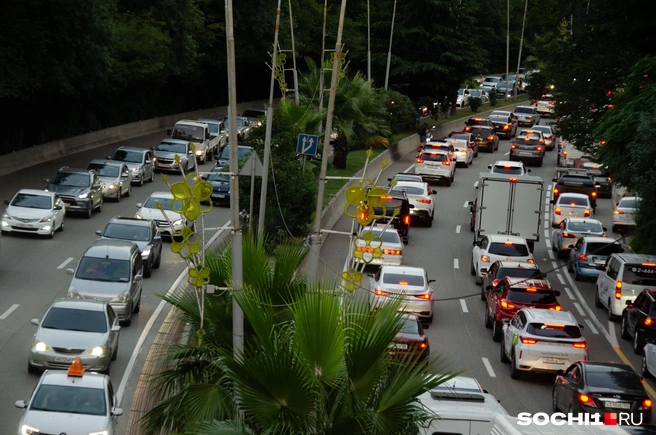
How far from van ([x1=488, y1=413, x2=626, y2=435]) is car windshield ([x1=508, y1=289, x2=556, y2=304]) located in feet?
56.5

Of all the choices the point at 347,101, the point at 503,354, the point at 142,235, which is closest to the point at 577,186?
the point at 347,101

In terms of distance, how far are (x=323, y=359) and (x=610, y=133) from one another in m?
22.7

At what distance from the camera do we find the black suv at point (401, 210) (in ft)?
120

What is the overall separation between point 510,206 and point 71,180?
50.3 feet

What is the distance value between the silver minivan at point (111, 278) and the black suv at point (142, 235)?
9.96 ft

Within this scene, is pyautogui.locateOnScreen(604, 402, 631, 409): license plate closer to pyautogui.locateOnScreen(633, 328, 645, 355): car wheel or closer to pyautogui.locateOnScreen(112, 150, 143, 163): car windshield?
pyautogui.locateOnScreen(633, 328, 645, 355): car wheel

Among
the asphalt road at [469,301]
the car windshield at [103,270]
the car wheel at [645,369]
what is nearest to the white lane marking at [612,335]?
the asphalt road at [469,301]

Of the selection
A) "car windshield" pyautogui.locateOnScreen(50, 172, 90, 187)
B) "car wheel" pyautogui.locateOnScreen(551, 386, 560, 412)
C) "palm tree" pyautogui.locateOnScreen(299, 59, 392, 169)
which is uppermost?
"palm tree" pyautogui.locateOnScreen(299, 59, 392, 169)

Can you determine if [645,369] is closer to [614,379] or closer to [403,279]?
[614,379]

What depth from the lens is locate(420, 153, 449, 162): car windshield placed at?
53.4 metres

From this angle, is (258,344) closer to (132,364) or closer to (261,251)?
(261,251)

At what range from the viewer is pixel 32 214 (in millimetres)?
33594

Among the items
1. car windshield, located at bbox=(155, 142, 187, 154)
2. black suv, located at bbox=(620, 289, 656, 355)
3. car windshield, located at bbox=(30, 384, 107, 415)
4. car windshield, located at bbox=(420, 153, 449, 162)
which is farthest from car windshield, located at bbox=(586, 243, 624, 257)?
car windshield, located at bbox=(155, 142, 187, 154)

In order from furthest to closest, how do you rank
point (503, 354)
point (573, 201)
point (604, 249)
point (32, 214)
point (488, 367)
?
1. point (573, 201)
2. point (604, 249)
3. point (32, 214)
4. point (503, 354)
5. point (488, 367)
